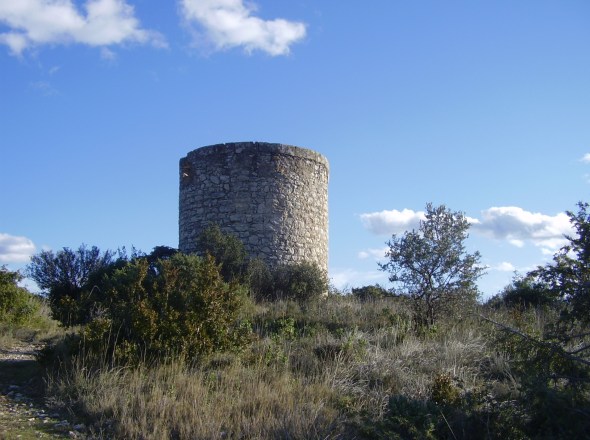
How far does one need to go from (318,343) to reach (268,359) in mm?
1131

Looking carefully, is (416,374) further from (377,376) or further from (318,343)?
(318,343)

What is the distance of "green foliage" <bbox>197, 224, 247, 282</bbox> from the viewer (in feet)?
Result: 44.8

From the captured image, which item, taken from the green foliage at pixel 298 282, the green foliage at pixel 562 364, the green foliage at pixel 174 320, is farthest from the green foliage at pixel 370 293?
the green foliage at pixel 562 364

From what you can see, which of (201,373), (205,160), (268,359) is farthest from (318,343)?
(205,160)

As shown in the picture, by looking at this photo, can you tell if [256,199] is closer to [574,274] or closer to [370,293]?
[370,293]

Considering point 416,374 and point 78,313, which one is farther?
point 78,313

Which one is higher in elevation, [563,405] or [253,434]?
[563,405]

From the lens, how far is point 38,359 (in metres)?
7.09

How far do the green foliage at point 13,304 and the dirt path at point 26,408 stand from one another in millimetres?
2714

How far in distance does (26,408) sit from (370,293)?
10.0m

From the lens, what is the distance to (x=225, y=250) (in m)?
13.8

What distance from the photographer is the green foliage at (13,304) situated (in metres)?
10.5

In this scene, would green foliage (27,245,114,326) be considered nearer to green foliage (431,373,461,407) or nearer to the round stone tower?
the round stone tower

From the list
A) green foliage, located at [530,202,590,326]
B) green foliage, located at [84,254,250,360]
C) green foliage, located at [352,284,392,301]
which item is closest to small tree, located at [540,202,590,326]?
green foliage, located at [530,202,590,326]
